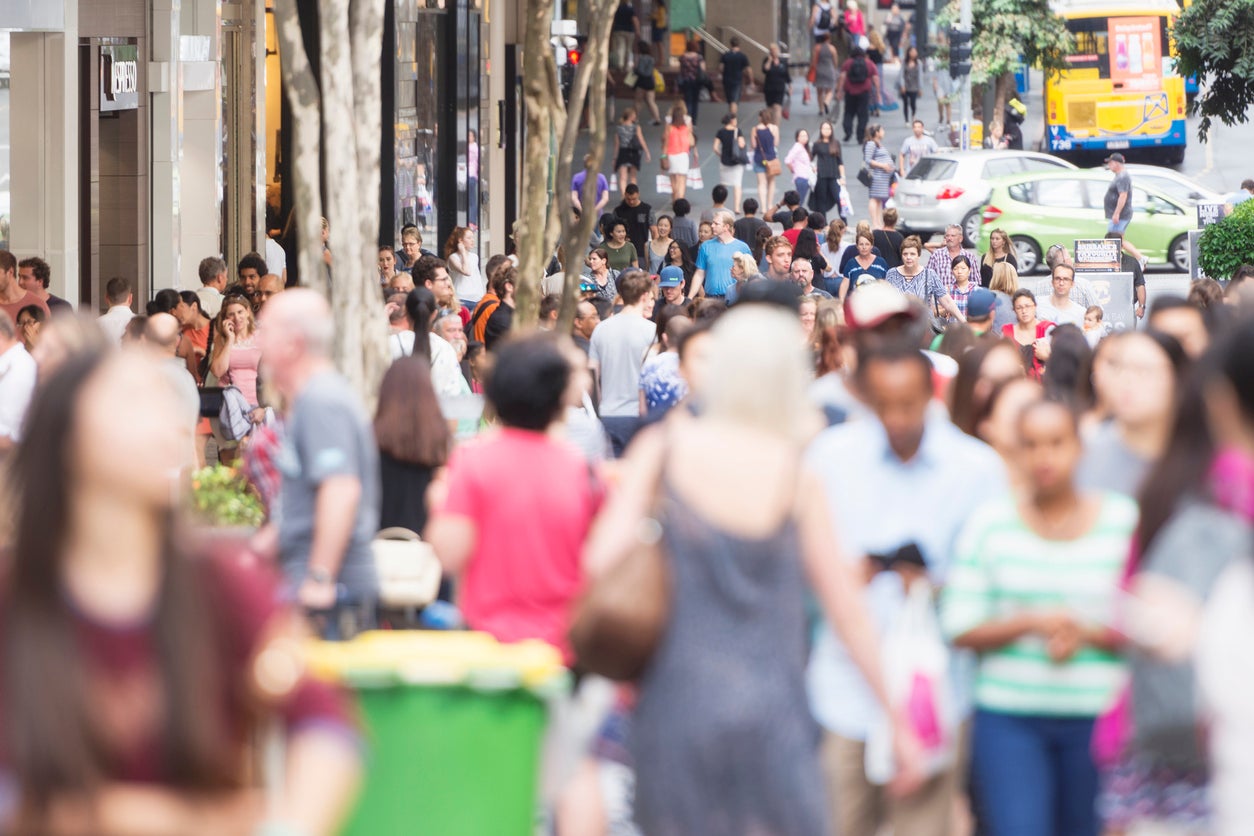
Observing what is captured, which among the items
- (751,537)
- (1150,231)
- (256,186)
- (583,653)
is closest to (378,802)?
(583,653)

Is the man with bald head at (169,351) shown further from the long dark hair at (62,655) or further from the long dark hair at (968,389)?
the long dark hair at (62,655)

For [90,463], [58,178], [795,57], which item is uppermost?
[795,57]

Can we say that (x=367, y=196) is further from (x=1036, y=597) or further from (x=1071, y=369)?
(x=1036, y=597)

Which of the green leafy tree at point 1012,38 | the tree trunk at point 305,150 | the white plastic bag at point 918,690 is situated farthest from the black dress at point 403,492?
the green leafy tree at point 1012,38

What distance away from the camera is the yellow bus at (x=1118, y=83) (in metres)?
44.0

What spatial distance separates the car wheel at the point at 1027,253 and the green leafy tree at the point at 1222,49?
3.88 m

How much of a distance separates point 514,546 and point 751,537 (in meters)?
1.48

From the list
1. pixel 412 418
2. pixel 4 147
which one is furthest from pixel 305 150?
pixel 4 147

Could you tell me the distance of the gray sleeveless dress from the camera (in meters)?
4.16

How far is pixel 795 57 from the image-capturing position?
50.8 m

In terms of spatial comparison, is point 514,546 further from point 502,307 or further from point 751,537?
point 502,307

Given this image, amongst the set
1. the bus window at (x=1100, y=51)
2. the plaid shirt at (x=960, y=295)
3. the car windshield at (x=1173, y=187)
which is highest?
the bus window at (x=1100, y=51)

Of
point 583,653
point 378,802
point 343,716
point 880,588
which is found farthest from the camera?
point 880,588

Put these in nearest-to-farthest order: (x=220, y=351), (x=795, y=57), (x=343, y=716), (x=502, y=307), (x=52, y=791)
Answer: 1. (x=52, y=791)
2. (x=343, y=716)
3. (x=220, y=351)
4. (x=502, y=307)
5. (x=795, y=57)
